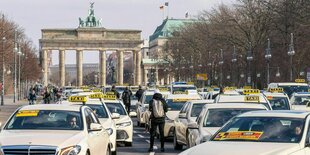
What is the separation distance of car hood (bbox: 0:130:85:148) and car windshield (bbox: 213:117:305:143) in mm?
2383

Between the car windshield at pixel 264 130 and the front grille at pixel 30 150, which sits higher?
the car windshield at pixel 264 130


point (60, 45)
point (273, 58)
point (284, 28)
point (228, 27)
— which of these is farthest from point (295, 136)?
point (60, 45)

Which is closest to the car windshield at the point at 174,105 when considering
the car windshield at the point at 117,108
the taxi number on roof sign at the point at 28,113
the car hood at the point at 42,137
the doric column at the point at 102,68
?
the car windshield at the point at 117,108

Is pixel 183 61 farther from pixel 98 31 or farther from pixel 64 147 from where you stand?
pixel 64 147

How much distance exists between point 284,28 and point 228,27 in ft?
48.0

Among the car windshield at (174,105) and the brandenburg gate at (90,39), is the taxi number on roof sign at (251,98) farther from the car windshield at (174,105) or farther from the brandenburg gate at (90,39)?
the brandenburg gate at (90,39)

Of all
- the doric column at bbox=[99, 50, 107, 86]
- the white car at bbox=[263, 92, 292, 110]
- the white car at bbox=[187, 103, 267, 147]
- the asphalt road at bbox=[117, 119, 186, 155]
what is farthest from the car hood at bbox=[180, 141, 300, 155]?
the doric column at bbox=[99, 50, 107, 86]

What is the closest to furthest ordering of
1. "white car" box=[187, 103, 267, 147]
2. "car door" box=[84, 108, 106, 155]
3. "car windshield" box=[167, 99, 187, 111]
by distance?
"car door" box=[84, 108, 106, 155]
"white car" box=[187, 103, 267, 147]
"car windshield" box=[167, 99, 187, 111]

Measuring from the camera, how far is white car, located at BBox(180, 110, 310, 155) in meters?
10.9

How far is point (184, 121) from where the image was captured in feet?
69.3

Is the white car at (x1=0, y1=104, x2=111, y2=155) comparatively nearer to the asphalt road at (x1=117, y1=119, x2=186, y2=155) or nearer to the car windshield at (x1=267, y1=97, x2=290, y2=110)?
the asphalt road at (x1=117, y1=119, x2=186, y2=155)

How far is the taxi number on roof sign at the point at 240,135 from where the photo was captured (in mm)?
11718

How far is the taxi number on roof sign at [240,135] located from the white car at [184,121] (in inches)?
302

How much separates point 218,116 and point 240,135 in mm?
5837
